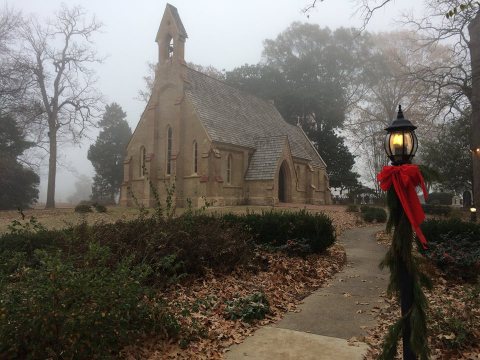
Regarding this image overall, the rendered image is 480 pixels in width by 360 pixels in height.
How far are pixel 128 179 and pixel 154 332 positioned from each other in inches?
1063

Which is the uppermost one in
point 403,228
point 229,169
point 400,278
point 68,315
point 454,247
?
point 229,169

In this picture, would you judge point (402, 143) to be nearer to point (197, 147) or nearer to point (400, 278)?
point (400, 278)

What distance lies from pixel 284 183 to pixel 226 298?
81.2ft

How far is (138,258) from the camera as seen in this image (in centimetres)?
741

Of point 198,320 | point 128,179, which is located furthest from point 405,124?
point 128,179

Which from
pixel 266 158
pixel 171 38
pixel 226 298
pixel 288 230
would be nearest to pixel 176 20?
pixel 171 38

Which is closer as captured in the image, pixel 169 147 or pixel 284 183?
pixel 169 147

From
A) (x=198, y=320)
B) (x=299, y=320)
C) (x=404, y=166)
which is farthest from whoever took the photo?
(x=299, y=320)

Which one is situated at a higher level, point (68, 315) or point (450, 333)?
point (68, 315)

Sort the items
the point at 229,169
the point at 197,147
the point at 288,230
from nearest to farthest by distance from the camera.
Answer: the point at 288,230, the point at 197,147, the point at 229,169

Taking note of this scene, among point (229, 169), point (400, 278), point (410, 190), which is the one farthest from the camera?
point (229, 169)

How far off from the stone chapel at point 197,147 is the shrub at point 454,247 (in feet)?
58.1

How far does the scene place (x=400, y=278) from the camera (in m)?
3.66

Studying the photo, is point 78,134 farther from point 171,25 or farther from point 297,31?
point 297,31
